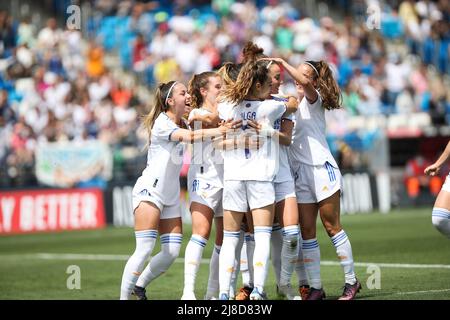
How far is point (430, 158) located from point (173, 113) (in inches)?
685

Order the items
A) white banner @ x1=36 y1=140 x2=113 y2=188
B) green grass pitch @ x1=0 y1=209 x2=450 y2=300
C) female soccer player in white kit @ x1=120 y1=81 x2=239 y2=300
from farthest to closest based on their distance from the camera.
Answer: white banner @ x1=36 y1=140 x2=113 y2=188, green grass pitch @ x1=0 y1=209 x2=450 y2=300, female soccer player in white kit @ x1=120 y1=81 x2=239 y2=300

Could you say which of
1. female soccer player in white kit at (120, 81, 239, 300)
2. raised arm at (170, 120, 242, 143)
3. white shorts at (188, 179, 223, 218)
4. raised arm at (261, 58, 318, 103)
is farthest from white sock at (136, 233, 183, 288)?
raised arm at (261, 58, 318, 103)

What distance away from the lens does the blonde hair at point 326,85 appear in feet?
33.8

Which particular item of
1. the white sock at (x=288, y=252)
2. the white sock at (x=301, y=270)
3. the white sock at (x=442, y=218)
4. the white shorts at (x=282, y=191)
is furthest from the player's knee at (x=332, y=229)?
the white sock at (x=442, y=218)

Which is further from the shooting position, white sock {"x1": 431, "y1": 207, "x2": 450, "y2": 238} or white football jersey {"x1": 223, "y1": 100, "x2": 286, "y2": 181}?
white sock {"x1": 431, "y1": 207, "x2": 450, "y2": 238}

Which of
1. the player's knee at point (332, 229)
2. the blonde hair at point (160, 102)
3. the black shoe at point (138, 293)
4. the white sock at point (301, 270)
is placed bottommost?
the black shoe at point (138, 293)

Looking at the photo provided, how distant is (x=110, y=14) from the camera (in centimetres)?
2984

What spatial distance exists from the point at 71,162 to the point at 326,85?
568 inches

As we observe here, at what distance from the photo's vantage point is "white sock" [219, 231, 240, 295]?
944cm

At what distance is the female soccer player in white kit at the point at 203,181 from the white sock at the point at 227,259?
0.40 metres

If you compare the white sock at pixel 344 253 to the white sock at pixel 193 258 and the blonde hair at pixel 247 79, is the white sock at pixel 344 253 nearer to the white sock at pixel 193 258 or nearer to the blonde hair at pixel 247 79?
the white sock at pixel 193 258

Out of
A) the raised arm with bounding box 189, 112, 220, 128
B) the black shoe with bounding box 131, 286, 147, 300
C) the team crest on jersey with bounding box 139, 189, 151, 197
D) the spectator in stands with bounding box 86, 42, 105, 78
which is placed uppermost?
the spectator in stands with bounding box 86, 42, 105, 78

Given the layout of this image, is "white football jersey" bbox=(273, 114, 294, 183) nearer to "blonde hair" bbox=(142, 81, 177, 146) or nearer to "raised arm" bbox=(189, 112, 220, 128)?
"raised arm" bbox=(189, 112, 220, 128)
